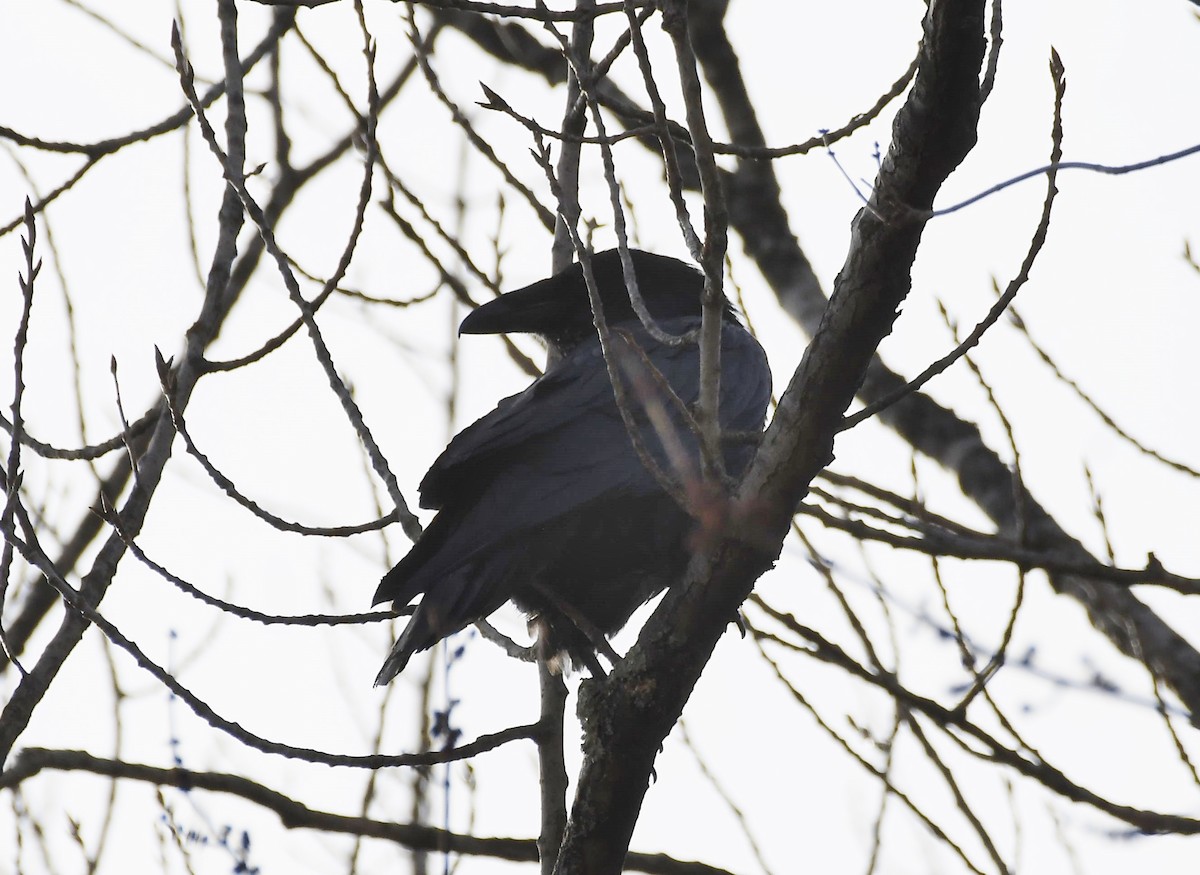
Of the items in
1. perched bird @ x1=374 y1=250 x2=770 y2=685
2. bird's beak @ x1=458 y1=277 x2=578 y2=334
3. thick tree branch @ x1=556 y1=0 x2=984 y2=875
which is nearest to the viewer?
thick tree branch @ x1=556 y1=0 x2=984 y2=875

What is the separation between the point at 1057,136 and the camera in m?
2.39

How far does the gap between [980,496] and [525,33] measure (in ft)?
9.17

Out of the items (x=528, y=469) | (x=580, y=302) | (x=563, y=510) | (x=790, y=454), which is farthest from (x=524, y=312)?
(x=790, y=454)

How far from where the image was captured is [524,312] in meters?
4.38

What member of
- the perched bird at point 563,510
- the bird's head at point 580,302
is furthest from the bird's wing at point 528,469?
the bird's head at point 580,302

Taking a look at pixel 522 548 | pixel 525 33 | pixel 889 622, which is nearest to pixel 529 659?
pixel 522 548

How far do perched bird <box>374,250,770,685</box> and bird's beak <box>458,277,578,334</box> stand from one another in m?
0.12

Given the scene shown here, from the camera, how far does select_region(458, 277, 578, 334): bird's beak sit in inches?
170

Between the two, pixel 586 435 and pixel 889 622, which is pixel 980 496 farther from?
pixel 586 435

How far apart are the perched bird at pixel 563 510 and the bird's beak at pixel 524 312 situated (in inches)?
4.7

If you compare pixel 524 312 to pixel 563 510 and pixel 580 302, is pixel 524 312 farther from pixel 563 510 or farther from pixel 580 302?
pixel 563 510

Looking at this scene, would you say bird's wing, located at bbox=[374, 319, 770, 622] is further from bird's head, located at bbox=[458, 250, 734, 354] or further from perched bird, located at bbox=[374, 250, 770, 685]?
A: bird's head, located at bbox=[458, 250, 734, 354]

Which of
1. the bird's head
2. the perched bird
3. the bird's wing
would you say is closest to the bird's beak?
the bird's head

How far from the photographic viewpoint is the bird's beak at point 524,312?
4.31 metres
